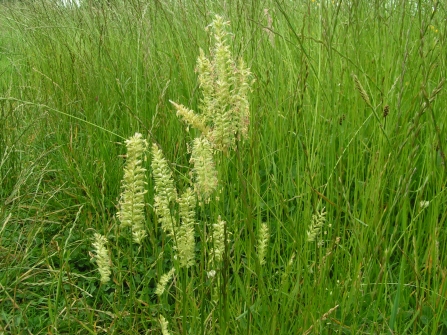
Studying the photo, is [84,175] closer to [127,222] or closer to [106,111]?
[106,111]

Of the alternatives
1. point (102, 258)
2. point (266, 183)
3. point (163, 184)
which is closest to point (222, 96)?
point (163, 184)

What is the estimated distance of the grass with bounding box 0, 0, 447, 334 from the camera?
1111mm

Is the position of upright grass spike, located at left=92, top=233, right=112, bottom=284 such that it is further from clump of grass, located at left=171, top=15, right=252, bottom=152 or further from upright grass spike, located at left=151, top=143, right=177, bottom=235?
clump of grass, located at left=171, top=15, right=252, bottom=152

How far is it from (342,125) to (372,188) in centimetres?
65

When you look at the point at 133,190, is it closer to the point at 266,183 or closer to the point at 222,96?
the point at 222,96

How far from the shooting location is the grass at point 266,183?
1111 millimetres

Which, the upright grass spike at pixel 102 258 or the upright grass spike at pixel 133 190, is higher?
the upright grass spike at pixel 133 190

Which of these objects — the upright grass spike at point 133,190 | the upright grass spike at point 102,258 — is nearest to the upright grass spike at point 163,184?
the upright grass spike at point 133,190

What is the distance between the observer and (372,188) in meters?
1.23

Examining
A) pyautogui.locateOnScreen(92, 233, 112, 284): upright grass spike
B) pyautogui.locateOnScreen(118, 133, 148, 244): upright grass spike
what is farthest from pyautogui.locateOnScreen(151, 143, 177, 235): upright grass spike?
pyautogui.locateOnScreen(92, 233, 112, 284): upright grass spike

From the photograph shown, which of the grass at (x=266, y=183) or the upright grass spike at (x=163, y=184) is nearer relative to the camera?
the upright grass spike at (x=163, y=184)

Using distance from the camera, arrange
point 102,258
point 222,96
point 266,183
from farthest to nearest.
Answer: point 266,183 → point 102,258 → point 222,96

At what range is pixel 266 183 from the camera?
Result: 1.87 meters

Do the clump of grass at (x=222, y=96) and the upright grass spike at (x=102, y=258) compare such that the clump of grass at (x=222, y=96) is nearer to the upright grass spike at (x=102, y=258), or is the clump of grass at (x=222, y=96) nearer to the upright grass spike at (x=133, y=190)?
the upright grass spike at (x=133, y=190)
